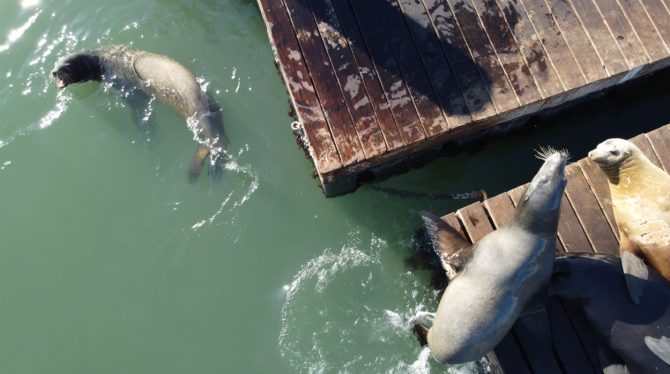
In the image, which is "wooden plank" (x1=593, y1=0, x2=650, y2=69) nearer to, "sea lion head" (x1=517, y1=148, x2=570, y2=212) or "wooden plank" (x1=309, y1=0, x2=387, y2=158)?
"sea lion head" (x1=517, y1=148, x2=570, y2=212)

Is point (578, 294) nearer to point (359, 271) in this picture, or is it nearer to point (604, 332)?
point (604, 332)

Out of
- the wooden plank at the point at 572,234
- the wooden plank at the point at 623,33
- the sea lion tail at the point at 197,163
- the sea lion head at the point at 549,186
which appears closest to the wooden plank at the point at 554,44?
the wooden plank at the point at 623,33

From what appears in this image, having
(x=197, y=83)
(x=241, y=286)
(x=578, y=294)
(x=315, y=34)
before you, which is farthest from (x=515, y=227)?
(x=197, y=83)

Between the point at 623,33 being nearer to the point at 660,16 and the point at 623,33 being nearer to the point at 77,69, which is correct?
the point at 660,16

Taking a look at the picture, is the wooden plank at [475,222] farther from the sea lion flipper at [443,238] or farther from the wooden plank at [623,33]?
the wooden plank at [623,33]

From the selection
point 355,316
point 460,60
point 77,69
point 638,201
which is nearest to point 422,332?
point 355,316

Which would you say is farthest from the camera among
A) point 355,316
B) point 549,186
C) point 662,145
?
point 355,316
